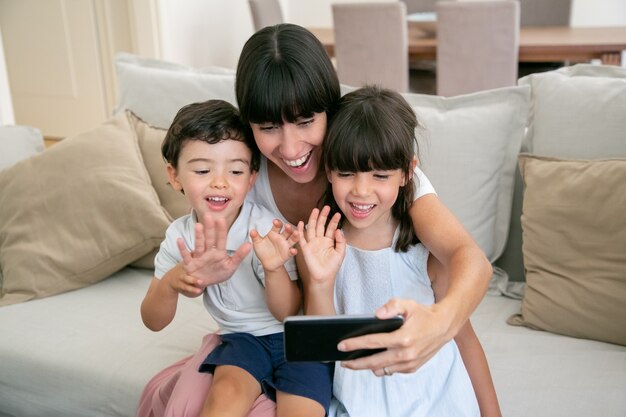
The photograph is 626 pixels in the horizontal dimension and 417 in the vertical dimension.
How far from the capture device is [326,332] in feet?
3.61

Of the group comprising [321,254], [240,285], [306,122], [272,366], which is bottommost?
[272,366]

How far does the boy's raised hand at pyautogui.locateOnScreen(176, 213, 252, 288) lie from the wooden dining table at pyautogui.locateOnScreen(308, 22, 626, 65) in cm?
229

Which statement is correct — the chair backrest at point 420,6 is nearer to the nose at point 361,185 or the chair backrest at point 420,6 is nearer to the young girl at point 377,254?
the young girl at point 377,254

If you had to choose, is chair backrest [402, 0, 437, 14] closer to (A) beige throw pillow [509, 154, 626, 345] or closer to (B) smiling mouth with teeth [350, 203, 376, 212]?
(A) beige throw pillow [509, 154, 626, 345]

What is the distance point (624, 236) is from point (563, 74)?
0.52m

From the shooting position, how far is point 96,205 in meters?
2.01

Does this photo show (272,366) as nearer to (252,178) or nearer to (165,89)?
(252,178)

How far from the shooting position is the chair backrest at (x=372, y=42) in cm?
348

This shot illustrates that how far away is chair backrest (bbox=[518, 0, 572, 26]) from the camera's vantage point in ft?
14.2

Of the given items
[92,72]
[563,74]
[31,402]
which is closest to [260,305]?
[31,402]

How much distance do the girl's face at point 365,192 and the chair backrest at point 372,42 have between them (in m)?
2.25

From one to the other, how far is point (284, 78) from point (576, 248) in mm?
853

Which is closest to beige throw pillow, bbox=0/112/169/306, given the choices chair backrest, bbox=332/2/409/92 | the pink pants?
the pink pants

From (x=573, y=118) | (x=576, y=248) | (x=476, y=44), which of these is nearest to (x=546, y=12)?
(x=476, y=44)
